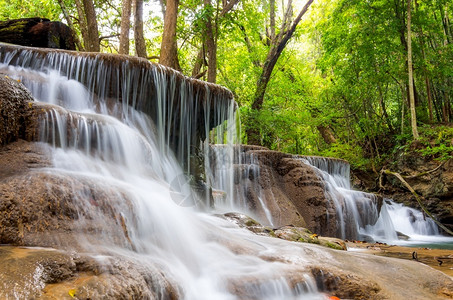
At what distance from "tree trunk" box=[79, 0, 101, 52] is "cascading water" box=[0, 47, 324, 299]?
3637 millimetres

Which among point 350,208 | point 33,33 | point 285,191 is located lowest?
point 350,208

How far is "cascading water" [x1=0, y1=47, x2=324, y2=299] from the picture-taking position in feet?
11.0

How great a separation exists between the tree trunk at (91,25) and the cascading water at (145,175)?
143 inches

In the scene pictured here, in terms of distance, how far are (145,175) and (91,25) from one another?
21.2ft

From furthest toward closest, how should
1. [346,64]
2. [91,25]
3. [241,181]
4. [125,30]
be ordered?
[346,64] → [125,30] → [241,181] → [91,25]

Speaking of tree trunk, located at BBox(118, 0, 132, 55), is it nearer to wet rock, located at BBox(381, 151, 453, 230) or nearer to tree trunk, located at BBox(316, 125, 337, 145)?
wet rock, located at BBox(381, 151, 453, 230)

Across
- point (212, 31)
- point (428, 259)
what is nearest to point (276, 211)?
point (428, 259)

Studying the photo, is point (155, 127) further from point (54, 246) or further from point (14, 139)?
point (54, 246)

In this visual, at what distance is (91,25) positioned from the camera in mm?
9914

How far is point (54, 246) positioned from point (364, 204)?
10.0 meters

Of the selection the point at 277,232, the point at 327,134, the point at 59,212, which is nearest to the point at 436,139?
the point at 327,134

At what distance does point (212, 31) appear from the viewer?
11625 mm

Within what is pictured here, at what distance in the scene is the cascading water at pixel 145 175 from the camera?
11.0ft

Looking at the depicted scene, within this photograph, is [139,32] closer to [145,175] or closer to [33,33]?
[33,33]
